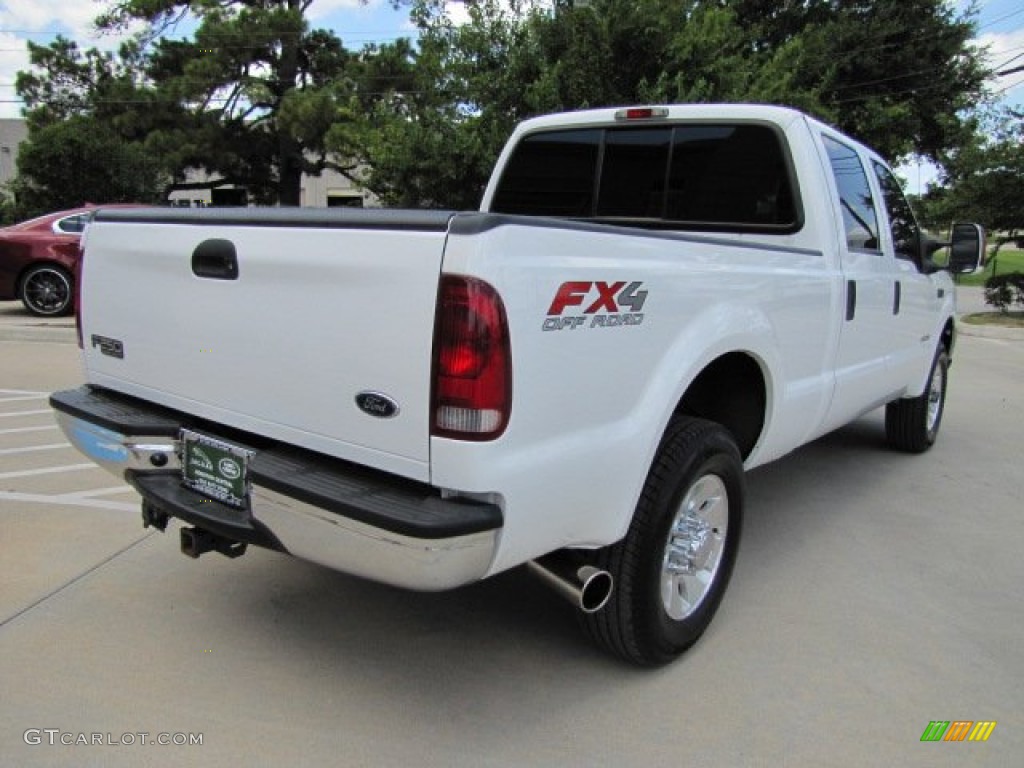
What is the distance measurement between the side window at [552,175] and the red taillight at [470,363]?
8.50 feet

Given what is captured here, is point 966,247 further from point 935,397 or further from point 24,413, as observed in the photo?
point 24,413

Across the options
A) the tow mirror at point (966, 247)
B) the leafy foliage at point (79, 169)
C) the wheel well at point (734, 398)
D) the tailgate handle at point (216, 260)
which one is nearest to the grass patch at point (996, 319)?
the tow mirror at point (966, 247)

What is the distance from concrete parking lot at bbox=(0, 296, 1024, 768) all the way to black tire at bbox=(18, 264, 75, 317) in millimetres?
8348

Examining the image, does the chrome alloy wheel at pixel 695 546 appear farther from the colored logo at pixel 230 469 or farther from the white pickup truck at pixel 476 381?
the colored logo at pixel 230 469

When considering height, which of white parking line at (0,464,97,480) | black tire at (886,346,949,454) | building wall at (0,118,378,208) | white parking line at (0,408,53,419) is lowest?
white parking line at (0,408,53,419)

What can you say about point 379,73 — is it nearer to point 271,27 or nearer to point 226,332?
point 271,27

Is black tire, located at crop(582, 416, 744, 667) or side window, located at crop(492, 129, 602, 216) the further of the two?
side window, located at crop(492, 129, 602, 216)

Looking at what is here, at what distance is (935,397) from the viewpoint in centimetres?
603

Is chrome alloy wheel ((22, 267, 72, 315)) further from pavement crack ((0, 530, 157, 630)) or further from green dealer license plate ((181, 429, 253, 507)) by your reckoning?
green dealer license plate ((181, 429, 253, 507))

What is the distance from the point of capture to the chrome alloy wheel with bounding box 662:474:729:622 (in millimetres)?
2898

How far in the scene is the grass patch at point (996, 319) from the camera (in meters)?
14.5

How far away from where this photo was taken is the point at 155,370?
2861 millimetres

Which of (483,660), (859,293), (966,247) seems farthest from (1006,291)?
(483,660)

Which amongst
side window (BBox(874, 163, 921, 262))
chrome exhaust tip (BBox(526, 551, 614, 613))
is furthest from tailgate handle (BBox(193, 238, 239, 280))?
side window (BBox(874, 163, 921, 262))
